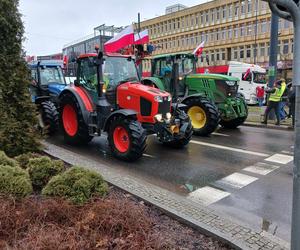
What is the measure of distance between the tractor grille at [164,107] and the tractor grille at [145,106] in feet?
0.78

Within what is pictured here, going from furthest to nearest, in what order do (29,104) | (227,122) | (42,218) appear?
(227,122)
(29,104)
(42,218)

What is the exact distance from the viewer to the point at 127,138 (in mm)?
7844

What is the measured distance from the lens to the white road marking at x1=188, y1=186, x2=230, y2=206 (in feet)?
18.0

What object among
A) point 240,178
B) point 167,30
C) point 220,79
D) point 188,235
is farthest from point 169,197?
point 167,30

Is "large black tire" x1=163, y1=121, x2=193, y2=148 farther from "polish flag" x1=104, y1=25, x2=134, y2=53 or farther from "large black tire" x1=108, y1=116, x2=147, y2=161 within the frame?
"polish flag" x1=104, y1=25, x2=134, y2=53

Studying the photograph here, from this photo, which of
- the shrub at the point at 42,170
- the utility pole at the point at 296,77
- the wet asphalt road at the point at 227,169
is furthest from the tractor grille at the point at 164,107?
the utility pole at the point at 296,77

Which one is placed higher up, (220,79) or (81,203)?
(220,79)

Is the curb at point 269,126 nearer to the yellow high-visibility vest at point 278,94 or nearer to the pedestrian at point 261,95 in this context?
the yellow high-visibility vest at point 278,94

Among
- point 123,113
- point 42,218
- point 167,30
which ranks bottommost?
point 42,218

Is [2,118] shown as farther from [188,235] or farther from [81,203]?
[188,235]

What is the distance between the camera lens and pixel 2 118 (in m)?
5.93

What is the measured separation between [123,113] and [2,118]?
8.71ft

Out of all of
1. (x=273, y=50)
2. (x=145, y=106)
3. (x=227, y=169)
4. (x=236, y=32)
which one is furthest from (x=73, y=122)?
(x=236, y=32)

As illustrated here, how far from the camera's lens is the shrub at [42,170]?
187 inches
